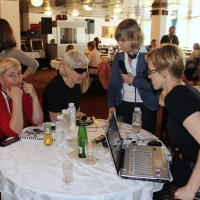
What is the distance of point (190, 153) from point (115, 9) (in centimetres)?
846

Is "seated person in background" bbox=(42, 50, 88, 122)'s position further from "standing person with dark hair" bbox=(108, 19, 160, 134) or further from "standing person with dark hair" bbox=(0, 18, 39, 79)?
"standing person with dark hair" bbox=(0, 18, 39, 79)

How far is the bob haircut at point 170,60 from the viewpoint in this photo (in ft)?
5.01

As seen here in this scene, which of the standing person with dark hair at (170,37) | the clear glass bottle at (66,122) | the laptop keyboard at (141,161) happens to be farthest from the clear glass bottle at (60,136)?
the standing person with dark hair at (170,37)

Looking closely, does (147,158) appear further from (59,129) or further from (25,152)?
(25,152)

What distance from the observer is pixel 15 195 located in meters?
1.33

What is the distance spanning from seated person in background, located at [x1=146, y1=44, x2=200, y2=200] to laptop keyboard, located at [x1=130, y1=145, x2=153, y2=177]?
0.60ft

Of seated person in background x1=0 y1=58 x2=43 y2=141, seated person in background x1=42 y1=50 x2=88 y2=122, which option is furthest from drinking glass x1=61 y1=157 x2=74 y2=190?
seated person in background x1=42 y1=50 x2=88 y2=122

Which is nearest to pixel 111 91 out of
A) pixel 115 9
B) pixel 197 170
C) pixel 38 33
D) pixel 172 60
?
pixel 172 60

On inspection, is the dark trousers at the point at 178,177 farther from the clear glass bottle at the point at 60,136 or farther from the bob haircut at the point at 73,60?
the bob haircut at the point at 73,60

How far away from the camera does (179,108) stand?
1.39 metres

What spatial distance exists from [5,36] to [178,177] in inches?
88.2

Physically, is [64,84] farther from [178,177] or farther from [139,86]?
[178,177]

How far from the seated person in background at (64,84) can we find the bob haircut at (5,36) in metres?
0.91

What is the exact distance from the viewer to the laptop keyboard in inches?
55.5
